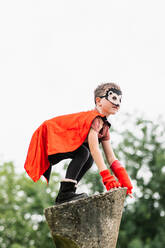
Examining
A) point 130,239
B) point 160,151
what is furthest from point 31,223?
point 160,151

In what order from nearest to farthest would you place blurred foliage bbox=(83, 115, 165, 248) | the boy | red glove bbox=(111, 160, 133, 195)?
the boy < red glove bbox=(111, 160, 133, 195) < blurred foliage bbox=(83, 115, 165, 248)

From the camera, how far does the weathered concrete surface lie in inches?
127

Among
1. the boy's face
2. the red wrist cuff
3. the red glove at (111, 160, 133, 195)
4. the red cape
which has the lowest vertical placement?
the red glove at (111, 160, 133, 195)

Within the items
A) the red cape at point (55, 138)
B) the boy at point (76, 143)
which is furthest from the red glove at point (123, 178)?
the red cape at point (55, 138)

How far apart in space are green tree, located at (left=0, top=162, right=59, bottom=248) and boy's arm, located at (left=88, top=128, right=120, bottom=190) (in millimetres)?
16071

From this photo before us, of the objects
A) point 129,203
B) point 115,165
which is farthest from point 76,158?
point 129,203

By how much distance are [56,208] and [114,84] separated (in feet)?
4.49

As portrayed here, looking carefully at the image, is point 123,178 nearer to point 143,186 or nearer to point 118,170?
point 118,170

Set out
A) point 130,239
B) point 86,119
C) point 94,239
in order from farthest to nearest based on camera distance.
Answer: point 130,239
point 86,119
point 94,239

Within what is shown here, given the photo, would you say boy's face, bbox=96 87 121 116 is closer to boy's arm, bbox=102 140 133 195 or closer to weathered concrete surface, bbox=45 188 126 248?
boy's arm, bbox=102 140 133 195

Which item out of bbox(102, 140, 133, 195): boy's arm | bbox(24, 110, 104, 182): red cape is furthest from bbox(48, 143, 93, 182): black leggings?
bbox(102, 140, 133, 195): boy's arm

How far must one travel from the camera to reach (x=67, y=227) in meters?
3.27

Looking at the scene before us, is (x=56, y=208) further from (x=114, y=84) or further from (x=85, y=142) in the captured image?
(x=114, y=84)

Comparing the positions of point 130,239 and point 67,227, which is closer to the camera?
point 67,227
